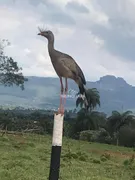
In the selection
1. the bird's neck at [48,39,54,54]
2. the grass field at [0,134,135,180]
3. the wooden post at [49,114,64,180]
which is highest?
the bird's neck at [48,39,54,54]

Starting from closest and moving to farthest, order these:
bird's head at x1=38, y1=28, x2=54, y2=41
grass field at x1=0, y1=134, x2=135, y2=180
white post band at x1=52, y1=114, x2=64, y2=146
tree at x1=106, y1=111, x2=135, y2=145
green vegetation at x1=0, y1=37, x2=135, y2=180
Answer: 1. white post band at x1=52, y1=114, x2=64, y2=146
2. bird's head at x1=38, y1=28, x2=54, y2=41
3. grass field at x1=0, y1=134, x2=135, y2=180
4. green vegetation at x1=0, y1=37, x2=135, y2=180
5. tree at x1=106, y1=111, x2=135, y2=145

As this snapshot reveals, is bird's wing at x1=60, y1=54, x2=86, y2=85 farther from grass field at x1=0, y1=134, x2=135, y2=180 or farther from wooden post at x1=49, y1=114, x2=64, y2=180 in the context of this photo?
grass field at x1=0, y1=134, x2=135, y2=180

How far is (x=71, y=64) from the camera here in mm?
7875

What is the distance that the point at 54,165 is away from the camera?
6.40 metres

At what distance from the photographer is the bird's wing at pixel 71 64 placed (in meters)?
7.84

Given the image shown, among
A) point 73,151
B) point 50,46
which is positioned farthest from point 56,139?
point 73,151

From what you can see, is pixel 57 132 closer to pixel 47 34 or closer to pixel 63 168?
pixel 47 34

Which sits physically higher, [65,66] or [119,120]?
[65,66]

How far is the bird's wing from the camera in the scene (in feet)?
25.7

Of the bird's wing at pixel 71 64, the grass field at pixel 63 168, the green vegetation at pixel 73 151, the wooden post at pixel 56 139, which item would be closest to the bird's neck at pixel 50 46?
the bird's wing at pixel 71 64

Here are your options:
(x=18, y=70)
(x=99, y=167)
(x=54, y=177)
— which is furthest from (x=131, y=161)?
(x=18, y=70)

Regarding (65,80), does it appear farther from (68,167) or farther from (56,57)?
(68,167)

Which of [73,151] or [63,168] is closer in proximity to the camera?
[63,168]

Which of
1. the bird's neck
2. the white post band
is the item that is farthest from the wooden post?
the bird's neck
